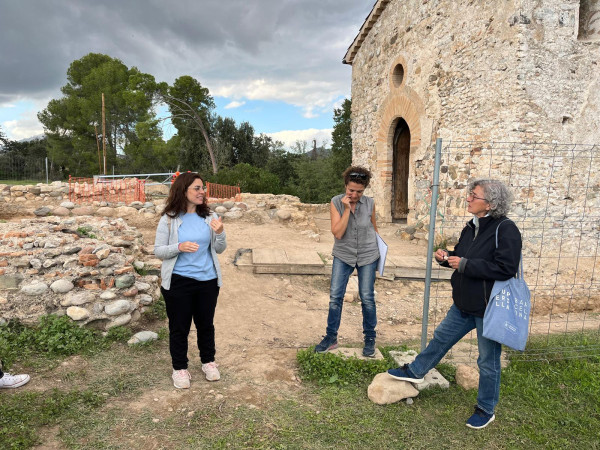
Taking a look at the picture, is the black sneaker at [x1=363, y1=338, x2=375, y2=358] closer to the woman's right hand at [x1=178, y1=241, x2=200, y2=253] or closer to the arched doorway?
the woman's right hand at [x1=178, y1=241, x2=200, y2=253]

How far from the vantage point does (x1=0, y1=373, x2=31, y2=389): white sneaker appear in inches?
117

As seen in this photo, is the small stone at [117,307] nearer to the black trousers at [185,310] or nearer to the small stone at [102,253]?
the small stone at [102,253]

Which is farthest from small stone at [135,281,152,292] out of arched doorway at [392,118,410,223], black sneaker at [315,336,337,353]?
arched doorway at [392,118,410,223]

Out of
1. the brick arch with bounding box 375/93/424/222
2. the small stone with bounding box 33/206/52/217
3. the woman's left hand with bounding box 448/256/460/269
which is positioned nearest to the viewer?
the woman's left hand with bounding box 448/256/460/269

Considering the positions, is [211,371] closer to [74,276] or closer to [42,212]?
[74,276]

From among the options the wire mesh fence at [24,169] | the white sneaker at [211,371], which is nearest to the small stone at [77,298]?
the white sneaker at [211,371]

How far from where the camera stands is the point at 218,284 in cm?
322

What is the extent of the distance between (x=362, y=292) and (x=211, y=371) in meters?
1.49

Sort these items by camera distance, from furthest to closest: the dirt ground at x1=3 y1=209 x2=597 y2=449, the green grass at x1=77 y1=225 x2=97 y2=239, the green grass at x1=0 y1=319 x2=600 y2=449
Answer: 1. the green grass at x1=77 y1=225 x2=97 y2=239
2. the dirt ground at x1=3 y1=209 x2=597 y2=449
3. the green grass at x1=0 y1=319 x2=600 y2=449

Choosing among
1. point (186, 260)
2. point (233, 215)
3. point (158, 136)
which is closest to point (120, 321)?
point (186, 260)

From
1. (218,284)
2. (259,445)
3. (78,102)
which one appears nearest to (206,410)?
(259,445)

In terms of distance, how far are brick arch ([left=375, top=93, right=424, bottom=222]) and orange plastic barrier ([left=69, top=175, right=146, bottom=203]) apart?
7.56 metres

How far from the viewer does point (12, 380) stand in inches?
118

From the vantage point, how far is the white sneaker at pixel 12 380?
2.97 metres
